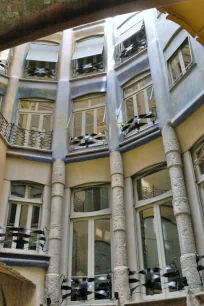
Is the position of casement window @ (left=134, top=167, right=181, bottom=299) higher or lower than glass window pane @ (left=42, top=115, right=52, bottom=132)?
lower

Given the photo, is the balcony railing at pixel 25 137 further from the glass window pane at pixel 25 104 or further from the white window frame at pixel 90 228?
the white window frame at pixel 90 228

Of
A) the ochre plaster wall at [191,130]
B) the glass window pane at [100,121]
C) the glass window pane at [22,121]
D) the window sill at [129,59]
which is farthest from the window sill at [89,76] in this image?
the ochre plaster wall at [191,130]

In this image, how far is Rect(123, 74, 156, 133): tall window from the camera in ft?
33.1

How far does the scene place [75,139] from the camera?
10.5 m

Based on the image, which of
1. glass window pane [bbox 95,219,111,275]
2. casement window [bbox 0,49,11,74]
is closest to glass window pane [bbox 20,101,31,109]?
casement window [bbox 0,49,11,74]

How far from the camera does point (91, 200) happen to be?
31.6 feet

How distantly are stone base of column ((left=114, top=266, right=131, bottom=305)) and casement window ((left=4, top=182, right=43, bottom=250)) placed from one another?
91.3 inches

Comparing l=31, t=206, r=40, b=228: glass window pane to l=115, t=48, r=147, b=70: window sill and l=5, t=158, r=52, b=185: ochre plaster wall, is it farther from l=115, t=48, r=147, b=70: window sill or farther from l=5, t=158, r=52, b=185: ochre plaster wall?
l=115, t=48, r=147, b=70: window sill

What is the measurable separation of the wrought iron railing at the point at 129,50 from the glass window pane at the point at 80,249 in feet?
18.9

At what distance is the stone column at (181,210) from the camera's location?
679 centimetres

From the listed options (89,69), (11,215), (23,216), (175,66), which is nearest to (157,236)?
(23,216)

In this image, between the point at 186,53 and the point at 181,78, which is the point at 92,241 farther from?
the point at 186,53

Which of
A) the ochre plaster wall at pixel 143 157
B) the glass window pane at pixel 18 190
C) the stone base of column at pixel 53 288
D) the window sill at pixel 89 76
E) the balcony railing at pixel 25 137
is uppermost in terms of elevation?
the window sill at pixel 89 76

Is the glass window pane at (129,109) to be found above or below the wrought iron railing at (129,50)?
below
